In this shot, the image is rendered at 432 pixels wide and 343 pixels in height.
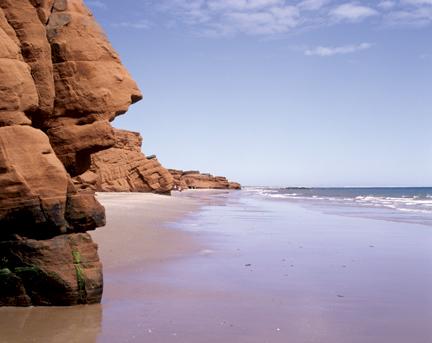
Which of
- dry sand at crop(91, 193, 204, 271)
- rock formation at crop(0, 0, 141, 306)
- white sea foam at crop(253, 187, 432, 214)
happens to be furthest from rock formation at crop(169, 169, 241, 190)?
rock formation at crop(0, 0, 141, 306)

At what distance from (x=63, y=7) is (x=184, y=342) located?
631 cm

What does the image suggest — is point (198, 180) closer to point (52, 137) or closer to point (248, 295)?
point (52, 137)

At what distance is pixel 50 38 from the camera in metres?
9.42

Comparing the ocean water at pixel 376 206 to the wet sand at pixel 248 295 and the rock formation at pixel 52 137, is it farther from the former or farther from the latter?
the rock formation at pixel 52 137

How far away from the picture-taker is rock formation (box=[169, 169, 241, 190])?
115m

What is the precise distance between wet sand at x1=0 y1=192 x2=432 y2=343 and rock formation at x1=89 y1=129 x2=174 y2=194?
1422 inches

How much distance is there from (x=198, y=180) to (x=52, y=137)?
369ft

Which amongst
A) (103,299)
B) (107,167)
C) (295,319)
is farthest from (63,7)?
(107,167)

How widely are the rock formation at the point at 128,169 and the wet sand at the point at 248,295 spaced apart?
36119mm

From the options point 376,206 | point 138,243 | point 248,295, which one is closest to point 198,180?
point 376,206

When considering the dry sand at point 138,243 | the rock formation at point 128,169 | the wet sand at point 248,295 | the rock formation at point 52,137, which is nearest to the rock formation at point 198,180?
the rock formation at point 128,169

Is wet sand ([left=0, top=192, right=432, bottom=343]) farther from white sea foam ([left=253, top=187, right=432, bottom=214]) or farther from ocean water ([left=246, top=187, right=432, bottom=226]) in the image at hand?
white sea foam ([left=253, top=187, right=432, bottom=214])

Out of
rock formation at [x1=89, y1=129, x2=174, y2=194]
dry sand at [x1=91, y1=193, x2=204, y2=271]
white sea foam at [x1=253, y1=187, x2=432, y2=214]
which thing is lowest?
dry sand at [x1=91, y1=193, x2=204, y2=271]

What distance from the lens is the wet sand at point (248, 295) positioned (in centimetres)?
707
